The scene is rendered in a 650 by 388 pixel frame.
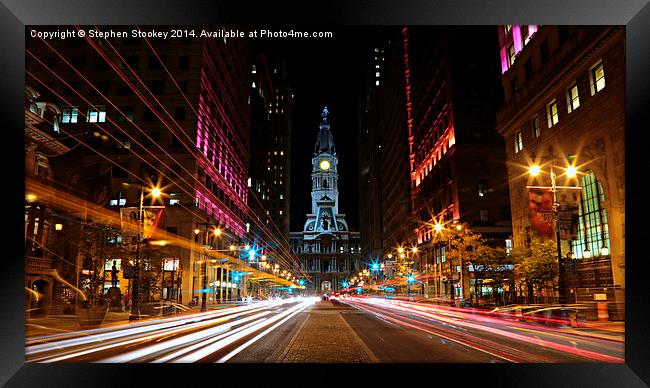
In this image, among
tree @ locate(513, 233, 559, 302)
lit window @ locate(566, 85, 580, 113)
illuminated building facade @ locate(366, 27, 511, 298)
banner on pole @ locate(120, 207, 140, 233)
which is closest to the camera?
banner on pole @ locate(120, 207, 140, 233)

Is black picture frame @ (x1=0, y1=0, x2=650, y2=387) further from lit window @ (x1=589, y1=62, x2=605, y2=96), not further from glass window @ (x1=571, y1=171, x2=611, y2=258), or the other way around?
lit window @ (x1=589, y1=62, x2=605, y2=96)

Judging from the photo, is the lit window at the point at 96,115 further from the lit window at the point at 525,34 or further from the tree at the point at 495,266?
the lit window at the point at 525,34

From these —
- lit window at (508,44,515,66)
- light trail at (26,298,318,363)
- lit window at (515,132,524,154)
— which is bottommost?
light trail at (26,298,318,363)

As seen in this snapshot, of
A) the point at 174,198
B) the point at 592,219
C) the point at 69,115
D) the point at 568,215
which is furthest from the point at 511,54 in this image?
the point at 69,115

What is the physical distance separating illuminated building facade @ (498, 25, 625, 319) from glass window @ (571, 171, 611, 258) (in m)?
0.07

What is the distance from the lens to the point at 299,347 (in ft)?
53.4

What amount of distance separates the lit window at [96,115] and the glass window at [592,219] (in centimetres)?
5119

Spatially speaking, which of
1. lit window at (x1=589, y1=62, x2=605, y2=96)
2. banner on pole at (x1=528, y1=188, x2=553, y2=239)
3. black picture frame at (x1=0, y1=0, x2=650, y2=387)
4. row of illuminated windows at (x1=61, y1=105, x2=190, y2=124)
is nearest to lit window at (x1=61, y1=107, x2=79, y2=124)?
row of illuminated windows at (x1=61, y1=105, x2=190, y2=124)

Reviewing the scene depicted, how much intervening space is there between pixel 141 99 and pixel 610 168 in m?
52.3

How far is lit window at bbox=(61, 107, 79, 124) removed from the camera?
5379 centimetres

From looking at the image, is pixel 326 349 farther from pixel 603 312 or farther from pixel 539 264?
pixel 539 264
